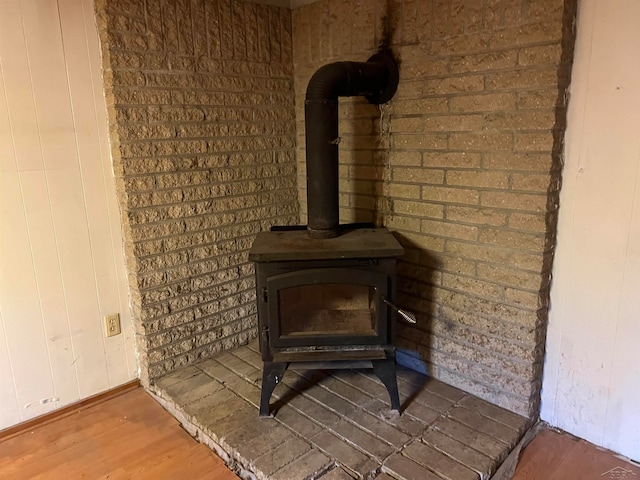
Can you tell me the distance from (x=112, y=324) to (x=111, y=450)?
0.61m

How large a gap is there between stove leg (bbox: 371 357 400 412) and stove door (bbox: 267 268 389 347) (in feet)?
0.31

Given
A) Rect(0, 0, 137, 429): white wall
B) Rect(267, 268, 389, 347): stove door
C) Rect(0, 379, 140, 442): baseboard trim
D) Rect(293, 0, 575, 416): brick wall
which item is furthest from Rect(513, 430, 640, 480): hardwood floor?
Rect(0, 0, 137, 429): white wall

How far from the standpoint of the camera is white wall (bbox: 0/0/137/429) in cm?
194

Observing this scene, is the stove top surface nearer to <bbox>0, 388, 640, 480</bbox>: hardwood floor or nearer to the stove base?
the stove base

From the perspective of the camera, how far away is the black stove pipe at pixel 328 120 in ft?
6.79

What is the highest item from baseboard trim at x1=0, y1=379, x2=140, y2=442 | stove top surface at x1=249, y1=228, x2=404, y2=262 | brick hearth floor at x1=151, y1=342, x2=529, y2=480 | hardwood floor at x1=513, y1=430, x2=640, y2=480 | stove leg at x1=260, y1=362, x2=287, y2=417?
stove top surface at x1=249, y1=228, x2=404, y2=262

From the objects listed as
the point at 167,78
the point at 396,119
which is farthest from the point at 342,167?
the point at 167,78

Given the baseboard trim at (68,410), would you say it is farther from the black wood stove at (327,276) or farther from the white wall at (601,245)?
the white wall at (601,245)

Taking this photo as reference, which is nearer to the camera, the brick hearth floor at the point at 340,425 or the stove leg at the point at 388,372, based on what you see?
the brick hearth floor at the point at 340,425

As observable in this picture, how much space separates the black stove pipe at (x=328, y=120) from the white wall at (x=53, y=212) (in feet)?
3.20

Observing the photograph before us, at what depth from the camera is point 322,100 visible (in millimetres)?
2059

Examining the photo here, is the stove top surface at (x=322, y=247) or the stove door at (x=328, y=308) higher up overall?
the stove top surface at (x=322, y=247)

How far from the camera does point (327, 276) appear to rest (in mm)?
1939

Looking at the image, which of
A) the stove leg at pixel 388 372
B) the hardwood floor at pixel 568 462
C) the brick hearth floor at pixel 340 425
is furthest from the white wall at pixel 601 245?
the stove leg at pixel 388 372
